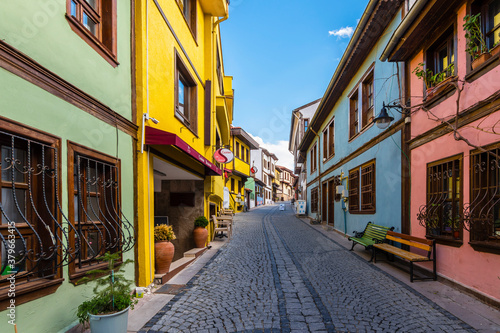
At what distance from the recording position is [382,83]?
27.6 feet

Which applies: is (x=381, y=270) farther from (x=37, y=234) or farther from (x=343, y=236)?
(x=37, y=234)

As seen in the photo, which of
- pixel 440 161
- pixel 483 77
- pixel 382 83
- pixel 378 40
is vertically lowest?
pixel 440 161

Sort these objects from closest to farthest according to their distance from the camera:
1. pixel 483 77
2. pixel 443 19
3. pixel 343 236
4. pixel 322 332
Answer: pixel 322 332 < pixel 483 77 < pixel 443 19 < pixel 343 236

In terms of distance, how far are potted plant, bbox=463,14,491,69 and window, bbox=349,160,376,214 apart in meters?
4.56

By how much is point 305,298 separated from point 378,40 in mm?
7585

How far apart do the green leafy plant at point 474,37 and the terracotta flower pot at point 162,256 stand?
6.03 metres

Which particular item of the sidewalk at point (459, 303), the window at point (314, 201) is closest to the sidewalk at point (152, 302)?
the sidewalk at point (459, 303)

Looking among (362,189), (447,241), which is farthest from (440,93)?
(362,189)

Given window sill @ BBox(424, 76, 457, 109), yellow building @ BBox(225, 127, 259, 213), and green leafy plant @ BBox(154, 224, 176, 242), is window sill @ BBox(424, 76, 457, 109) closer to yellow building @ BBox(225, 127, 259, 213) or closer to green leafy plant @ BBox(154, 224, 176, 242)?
green leafy plant @ BBox(154, 224, 176, 242)

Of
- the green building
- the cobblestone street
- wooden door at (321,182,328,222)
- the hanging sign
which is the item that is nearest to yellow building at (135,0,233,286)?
the hanging sign

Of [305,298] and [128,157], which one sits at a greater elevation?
[128,157]

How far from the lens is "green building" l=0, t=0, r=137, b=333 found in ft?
8.64

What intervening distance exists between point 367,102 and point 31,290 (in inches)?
389

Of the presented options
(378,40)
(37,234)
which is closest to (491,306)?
(37,234)
